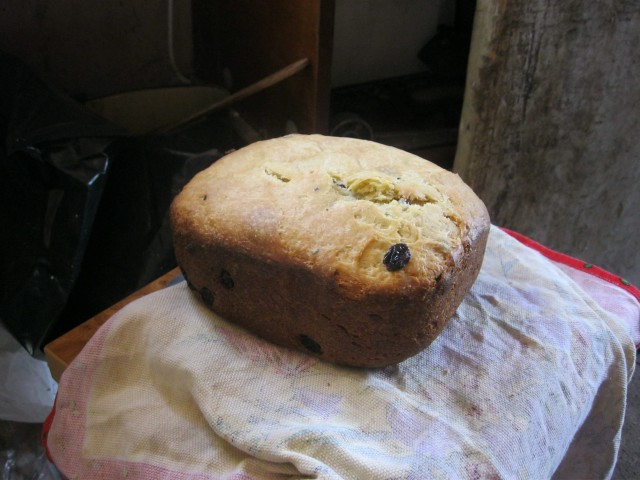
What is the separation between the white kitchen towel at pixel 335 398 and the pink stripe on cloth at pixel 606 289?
0.06 m

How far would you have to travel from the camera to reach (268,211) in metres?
0.69

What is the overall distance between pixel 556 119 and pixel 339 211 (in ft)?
3.02

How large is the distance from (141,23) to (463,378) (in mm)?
1644

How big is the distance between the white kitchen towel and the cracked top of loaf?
0.14 m

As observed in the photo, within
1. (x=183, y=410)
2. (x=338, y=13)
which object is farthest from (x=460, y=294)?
(x=338, y=13)

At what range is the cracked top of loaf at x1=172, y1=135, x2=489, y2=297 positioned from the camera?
0.64 metres

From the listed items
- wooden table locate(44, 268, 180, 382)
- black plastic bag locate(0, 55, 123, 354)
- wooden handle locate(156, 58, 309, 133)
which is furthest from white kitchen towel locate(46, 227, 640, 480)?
wooden handle locate(156, 58, 309, 133)

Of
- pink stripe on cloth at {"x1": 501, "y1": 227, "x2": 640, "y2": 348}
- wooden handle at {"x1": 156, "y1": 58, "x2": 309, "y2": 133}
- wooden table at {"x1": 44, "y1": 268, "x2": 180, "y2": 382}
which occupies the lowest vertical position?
wooden table at {"x1": 44, "y1": 268, "x2": 180, "y2": 382}

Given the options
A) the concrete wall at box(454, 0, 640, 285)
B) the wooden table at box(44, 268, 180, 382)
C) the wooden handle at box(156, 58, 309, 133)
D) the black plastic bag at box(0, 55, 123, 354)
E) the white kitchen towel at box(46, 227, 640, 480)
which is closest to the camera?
the white kitchen towel at box(46, 227, 640, 480)

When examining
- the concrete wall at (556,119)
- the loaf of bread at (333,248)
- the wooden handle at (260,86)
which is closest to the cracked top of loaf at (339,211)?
the loaf of bread at (333,248)

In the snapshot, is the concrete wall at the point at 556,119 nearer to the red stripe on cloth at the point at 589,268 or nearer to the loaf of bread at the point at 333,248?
the red stripe on cloth at the point at 589,268

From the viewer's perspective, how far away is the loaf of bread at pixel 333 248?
2.08 feet

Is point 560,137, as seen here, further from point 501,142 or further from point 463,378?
point 463,378

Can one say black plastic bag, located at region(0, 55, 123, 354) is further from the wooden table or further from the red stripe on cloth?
the red stripe on cloth
